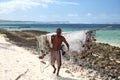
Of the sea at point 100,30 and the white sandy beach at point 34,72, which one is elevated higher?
the white sandy beach at point 34,72

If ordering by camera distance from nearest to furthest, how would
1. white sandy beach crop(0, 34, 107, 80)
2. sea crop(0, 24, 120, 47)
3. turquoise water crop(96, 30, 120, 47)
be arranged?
white sandy beach crop(0, 34, 107, 80) < turquoise water crop(96, 30, 120, 47) < sea crop(0, 24, 120, 47)

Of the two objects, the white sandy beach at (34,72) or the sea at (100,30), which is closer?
the white sandy beach at (34,72)

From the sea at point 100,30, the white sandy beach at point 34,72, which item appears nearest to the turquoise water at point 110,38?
the sea at point 100,30

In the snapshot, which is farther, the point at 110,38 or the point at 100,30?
the point at 100,30

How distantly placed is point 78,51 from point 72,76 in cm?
110

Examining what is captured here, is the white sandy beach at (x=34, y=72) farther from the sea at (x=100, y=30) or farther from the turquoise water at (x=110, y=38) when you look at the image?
the turquoise water at (x=110, y=38)

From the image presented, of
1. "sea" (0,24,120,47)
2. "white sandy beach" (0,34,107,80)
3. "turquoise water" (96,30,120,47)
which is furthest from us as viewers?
"sea" (0,24,120,47)

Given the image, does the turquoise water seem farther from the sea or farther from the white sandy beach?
the white sandy beach

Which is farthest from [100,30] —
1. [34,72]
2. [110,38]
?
[34,72]

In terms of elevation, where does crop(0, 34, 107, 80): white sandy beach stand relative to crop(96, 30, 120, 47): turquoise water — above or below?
above

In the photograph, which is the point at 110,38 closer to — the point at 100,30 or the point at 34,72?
the point at 100,30

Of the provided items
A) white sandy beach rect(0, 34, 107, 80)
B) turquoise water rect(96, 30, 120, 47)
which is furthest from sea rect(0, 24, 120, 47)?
white sandy beach rect(0, 34, 107, 80)

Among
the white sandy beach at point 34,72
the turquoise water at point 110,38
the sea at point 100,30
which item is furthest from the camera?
the sea at point 100,30

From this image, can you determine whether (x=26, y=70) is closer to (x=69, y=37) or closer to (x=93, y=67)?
(x=69, y=37)
